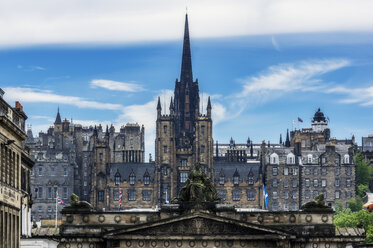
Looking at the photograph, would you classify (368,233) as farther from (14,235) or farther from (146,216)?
(14,235)

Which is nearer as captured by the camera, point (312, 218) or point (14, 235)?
point (14, 235)

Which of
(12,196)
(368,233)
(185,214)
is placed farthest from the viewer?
(368,233)

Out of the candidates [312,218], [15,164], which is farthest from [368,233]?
[15,164]

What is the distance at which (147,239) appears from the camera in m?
109

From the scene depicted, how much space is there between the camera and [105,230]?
360 feet

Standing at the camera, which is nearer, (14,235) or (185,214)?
(14,235)

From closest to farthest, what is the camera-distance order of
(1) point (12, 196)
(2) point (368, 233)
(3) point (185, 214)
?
1. (1) point (12, 196)
2. (3) point (185, 214)
3. (2) point (368, 233)

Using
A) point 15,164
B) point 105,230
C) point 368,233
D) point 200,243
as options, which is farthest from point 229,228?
point 368,233

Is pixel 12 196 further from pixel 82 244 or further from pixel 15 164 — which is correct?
pixel 82 244

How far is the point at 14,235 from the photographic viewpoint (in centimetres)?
8231

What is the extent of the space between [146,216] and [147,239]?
2929mm

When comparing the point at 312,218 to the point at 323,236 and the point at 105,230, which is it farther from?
the point at 105,230

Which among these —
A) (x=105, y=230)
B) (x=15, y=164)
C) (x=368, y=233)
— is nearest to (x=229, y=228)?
(x=105, y=230)

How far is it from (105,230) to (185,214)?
6.83 metres
